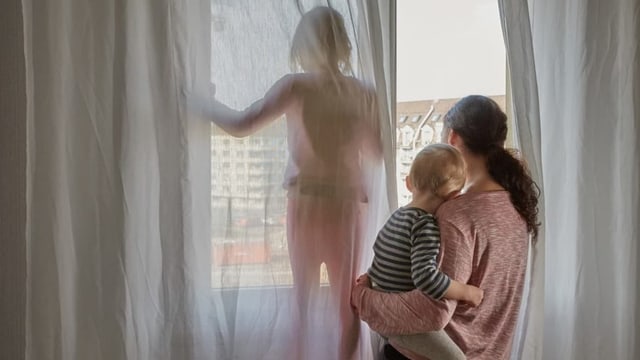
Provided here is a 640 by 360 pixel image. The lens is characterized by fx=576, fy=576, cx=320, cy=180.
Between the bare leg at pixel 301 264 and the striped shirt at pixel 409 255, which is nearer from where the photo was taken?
the striped shirt at pixel 409 255

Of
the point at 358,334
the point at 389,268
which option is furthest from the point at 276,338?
the point at 389,268

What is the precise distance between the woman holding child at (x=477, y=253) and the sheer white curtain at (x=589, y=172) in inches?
8.9

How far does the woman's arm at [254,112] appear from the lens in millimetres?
1228

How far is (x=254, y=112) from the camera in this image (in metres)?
1.24

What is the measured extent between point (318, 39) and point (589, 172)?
80cm

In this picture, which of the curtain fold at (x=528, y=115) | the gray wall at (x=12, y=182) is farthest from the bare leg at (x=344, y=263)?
the gray wall at (x=12, y=182)

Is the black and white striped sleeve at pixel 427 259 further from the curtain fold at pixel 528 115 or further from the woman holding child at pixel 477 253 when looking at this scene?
the curtain fold at pixel 528 115

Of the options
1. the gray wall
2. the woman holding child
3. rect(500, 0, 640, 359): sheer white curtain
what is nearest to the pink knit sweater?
the woman holding child

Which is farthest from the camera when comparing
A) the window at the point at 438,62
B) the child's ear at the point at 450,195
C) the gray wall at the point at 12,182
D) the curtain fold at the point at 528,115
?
the window at the point at 438,62

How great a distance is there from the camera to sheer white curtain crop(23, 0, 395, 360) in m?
1.16

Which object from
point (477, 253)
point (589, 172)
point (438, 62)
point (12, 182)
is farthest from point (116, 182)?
point (589, 172)

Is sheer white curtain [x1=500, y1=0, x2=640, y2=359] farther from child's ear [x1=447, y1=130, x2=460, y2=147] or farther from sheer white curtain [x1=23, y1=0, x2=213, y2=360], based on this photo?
sheer white curtain [x1=23, y1=0, x2=213, y2=360]

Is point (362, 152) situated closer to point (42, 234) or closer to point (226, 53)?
point (226, 53)

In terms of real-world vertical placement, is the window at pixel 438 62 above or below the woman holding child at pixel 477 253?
above
